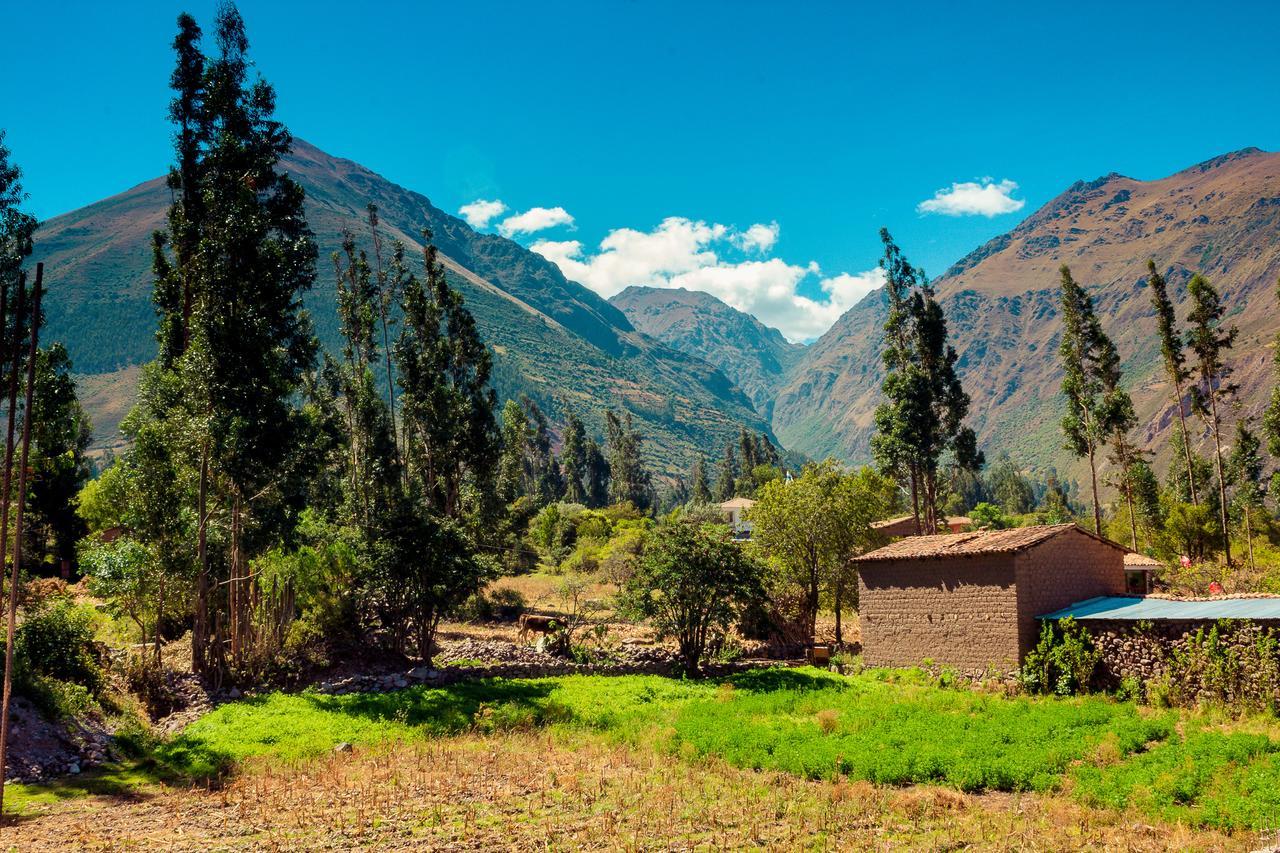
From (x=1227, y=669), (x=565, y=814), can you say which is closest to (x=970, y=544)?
(x=1227, y=669)

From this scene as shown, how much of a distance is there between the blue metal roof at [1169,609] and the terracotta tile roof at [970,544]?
222 centimetres

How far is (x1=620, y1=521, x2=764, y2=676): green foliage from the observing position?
2848 cm

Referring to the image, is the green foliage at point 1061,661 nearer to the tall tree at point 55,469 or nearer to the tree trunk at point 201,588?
the tree trunk at point 201,588

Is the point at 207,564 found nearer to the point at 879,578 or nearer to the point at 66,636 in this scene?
the point at 66,636

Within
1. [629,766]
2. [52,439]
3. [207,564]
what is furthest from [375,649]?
[629,766]

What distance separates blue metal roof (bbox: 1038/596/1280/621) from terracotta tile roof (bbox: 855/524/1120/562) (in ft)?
7.28

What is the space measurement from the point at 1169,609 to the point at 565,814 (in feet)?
57.1

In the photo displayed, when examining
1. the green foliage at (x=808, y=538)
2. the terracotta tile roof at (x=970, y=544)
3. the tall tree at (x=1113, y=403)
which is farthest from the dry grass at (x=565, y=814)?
the tall tree at (x=1113, y=403)

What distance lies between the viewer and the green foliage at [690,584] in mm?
28484

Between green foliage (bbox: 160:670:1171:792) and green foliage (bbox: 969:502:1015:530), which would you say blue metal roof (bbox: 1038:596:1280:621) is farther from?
green foliage (bbox: 969:502:1015:530)

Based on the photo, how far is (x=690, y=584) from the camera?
28500mm

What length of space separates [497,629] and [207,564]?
A: 47.9ft

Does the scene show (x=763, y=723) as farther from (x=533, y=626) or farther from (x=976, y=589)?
(x=533, y=626)

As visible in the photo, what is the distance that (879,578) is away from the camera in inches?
1134
